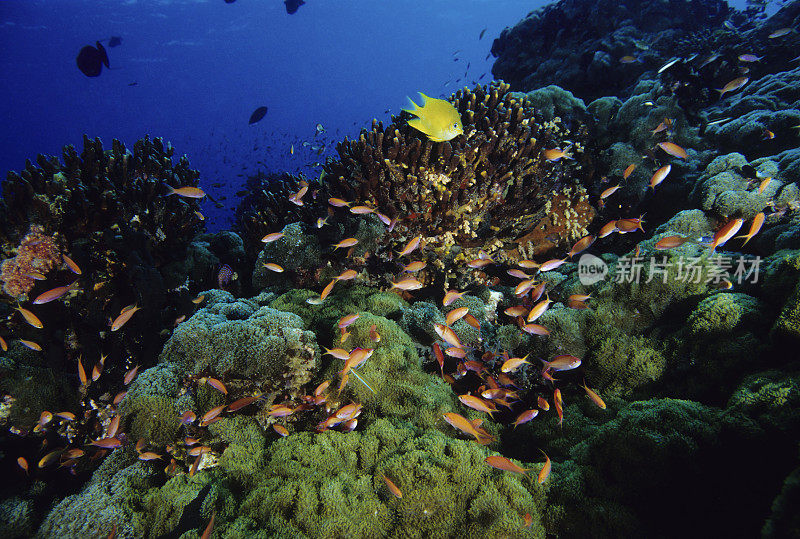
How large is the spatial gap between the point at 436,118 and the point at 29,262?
5827mm

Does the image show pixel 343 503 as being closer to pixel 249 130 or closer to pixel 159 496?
pixel 159 496

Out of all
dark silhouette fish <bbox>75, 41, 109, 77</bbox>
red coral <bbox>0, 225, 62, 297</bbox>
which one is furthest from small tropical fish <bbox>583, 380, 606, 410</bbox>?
dark silhouette fish <bbox>75, 41, 109, 77</bbox>

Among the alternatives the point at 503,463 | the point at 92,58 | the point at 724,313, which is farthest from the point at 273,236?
the point at 92,58

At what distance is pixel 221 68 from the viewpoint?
88500 millimetres

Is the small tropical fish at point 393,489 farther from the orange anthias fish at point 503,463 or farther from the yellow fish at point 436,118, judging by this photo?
the yellow fish at point 436,118

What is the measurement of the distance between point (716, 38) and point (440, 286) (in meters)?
13.6

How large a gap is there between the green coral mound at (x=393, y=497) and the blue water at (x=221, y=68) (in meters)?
37.2

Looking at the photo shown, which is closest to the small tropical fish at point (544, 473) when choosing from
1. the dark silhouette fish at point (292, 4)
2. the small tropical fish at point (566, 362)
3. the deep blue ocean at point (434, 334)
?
the deep blue ocean at point (434, 334)

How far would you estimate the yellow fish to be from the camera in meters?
3.23

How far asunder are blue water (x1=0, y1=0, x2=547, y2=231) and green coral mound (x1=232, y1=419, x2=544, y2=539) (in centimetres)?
3718

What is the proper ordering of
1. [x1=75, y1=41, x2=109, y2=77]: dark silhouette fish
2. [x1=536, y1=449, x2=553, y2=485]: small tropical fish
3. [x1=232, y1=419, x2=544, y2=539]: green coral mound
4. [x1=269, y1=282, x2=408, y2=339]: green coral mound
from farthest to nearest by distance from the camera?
1. [x1=75, y1=41, x2=109, y2=77]: dark silhouette fish
2. [x1=269, y1=282, x2=408, y2=339]: green coral mound
3. [x1=536, y1=449, x2=553, y2=485]: small tropical fish
4. [x1=232, y1=419, x2=544, y2=539]: green coral mound

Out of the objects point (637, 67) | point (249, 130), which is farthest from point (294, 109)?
point (637, 67)

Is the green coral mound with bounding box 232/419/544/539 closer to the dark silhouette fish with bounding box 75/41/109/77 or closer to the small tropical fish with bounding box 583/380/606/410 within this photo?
the small tropical fish with bounding box 583/380/606/410

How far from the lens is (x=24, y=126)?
76500 mm
